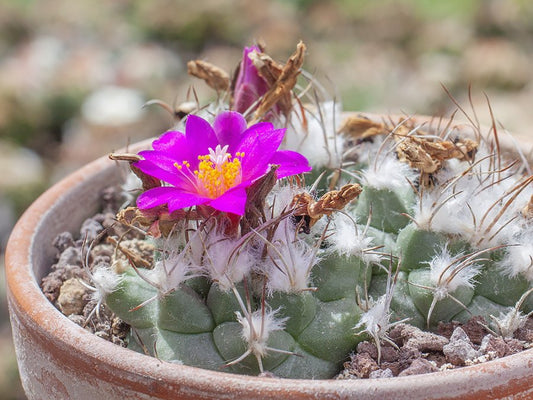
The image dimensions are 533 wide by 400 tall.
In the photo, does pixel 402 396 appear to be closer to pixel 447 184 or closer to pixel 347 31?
pixel 447 184

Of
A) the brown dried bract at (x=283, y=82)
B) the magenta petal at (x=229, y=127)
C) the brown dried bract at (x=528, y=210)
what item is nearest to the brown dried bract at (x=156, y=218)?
the magenta petal at (x=229, y=127)

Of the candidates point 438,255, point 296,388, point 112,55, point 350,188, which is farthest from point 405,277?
point 112,55

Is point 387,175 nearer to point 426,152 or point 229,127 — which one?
point 426,152

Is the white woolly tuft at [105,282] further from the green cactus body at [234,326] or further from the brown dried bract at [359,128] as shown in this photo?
the brown dried bract at [359,128]

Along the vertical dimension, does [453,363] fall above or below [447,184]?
below

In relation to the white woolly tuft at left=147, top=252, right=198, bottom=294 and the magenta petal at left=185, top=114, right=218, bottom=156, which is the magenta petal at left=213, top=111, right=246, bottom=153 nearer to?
the magenta petal at left=185, top=114, right=218, bottom=156
